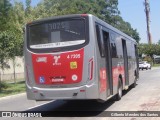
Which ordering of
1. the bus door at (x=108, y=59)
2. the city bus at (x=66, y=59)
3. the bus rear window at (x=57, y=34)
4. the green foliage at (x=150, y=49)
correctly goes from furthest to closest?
the green foliage at (x=150, y=49), the bus door at (x=108, y=59), the bus rear window at (x=57, y=34), the city bus at (x=66, y=59)

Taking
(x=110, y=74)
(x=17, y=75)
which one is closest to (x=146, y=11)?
(x=17, y=75)

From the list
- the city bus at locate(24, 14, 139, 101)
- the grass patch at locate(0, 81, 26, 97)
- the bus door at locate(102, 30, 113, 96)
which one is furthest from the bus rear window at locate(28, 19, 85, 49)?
the grass patch at locate(0, 81, 26, 97)

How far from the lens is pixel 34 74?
12.3 meters

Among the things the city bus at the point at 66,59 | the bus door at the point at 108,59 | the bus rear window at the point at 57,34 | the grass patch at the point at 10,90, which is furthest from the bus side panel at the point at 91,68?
the grass patch at the point at 10,90

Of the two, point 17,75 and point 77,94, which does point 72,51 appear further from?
point 17,75

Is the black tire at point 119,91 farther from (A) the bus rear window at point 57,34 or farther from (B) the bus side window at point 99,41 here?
(A) the bus rear window at point 57,34

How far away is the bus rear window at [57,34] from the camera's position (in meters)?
12.0

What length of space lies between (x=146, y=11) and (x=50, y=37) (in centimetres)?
6777

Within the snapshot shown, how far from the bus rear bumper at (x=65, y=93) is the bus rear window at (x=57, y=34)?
56.9 inches

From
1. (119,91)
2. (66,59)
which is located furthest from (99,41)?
(119,91)

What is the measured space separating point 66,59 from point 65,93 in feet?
3.62

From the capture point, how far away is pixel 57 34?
12258 millimetres

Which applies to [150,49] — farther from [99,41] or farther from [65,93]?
[65,93]

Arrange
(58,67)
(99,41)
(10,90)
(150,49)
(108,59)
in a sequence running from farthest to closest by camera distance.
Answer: (150,49) < (10,90) < (108,59) < (99,41) < (58,67)
